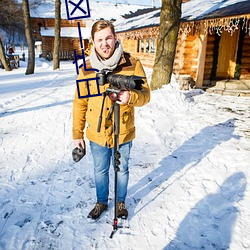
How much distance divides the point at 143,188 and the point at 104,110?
1.47 metres

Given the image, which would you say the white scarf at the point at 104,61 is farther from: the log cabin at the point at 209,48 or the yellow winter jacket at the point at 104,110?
the log cabin at the point at 209,48

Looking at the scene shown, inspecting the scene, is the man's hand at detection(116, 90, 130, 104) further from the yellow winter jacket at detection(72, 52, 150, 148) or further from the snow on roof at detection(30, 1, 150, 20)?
the snow on roof at detection(30, 1, 150, 20)

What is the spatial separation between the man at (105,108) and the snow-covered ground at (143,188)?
327 millimetres

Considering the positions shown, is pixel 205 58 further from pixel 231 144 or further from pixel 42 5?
pixel 42 5

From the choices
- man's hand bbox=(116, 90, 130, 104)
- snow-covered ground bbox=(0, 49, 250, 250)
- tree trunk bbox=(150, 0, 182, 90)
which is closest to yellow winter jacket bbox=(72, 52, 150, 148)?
man's hand bbox=(116, 90, 130, 104)

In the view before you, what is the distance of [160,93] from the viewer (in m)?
6.86

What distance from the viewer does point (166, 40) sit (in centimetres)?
700

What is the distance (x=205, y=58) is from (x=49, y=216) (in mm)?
9921

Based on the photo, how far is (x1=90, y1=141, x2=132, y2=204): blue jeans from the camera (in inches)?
85.9

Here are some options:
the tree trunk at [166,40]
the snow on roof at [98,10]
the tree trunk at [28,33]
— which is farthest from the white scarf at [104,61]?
the snow on roof at [98,10]

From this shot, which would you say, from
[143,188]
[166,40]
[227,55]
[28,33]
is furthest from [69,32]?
[143,188]

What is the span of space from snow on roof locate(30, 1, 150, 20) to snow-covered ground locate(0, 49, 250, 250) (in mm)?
29926

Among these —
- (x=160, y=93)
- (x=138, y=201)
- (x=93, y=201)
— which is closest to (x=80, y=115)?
(x=93, y=201)

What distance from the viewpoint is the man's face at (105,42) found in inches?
69.2
